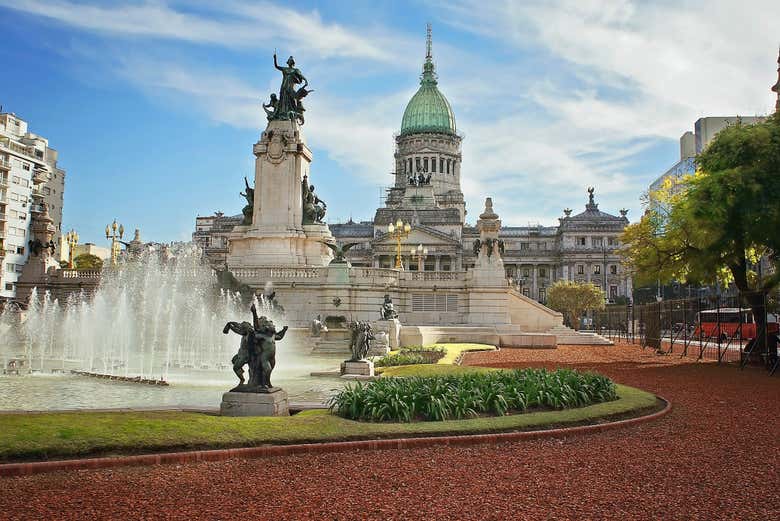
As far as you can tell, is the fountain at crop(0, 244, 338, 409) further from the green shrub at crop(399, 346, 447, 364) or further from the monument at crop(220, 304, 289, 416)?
the monument at crop(220, 304, 289, 416)

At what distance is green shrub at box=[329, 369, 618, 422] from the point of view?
12914 millimetres

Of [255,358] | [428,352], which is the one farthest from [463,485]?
[428,352]

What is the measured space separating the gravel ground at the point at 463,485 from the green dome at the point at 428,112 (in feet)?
421

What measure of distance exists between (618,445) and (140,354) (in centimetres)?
2168

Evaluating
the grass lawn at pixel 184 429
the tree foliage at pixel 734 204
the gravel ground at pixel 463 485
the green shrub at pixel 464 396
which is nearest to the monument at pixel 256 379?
the grass lawn at pixel 184 429

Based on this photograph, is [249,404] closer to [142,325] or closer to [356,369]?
[356,369]

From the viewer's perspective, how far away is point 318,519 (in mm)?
7762

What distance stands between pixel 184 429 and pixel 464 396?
17.7 feet

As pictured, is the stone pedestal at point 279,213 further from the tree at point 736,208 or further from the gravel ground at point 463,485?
the gravel ground at point 463,485

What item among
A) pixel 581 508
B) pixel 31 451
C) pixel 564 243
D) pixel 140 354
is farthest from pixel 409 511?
pixel 564 243

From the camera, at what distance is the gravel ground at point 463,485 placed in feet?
26.5

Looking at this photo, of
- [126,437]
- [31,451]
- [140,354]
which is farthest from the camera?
[140,354]

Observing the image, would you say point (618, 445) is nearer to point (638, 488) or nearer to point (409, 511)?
point (638, 488)

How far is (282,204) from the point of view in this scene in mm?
42625
